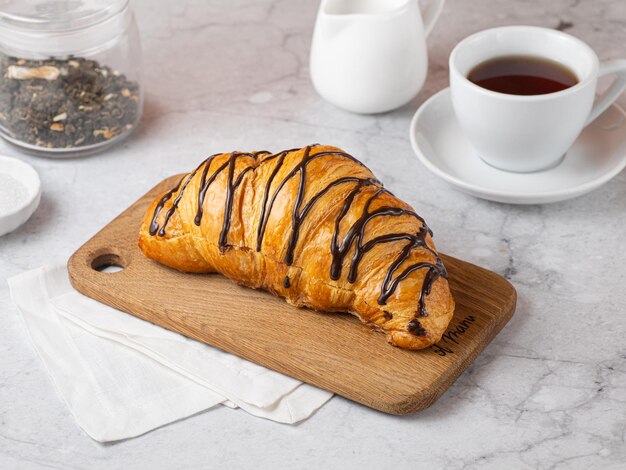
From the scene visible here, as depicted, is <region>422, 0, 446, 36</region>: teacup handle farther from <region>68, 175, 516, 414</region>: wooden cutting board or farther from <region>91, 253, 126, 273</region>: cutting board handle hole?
<region>91, 253, 126, 273</region>: cutting board handle hole

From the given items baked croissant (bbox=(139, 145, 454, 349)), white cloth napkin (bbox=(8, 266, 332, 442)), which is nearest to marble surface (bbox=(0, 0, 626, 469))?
white cloth napkin (bbox=(8, 266, 332, 442))

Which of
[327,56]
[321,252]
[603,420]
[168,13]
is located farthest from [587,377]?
[168,13]

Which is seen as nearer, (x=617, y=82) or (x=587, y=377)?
(x=587, y=377)

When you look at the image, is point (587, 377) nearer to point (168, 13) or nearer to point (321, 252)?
point (321, 252)

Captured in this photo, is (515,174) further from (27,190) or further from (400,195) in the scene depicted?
(27,190)

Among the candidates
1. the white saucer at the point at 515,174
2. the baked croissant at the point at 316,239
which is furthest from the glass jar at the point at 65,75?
the white saucer at the point at 515,174

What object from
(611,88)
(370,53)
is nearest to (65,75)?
(370,53)
